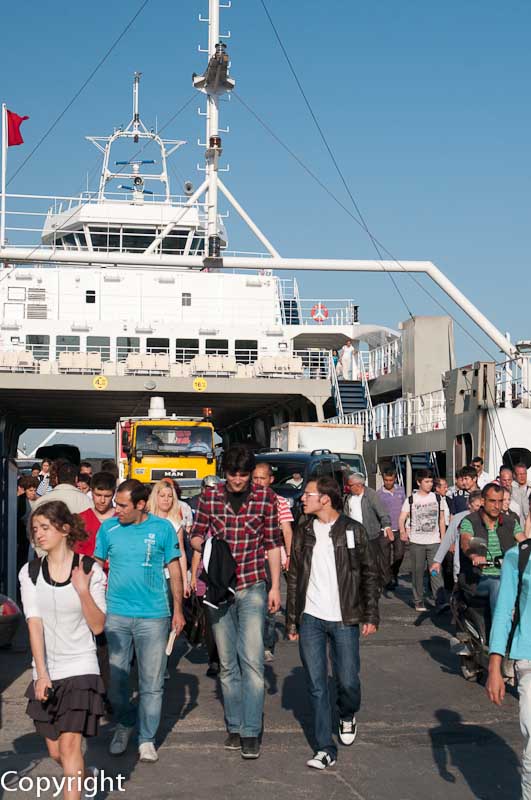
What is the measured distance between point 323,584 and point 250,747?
3.72ft

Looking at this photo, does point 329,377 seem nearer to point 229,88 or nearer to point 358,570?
point 229,88

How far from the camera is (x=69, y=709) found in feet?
17.1

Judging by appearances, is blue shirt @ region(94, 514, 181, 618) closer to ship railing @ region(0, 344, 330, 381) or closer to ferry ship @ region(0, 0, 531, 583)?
ferry ship @ region(0, 0, 531, 583)

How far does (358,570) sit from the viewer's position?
277 inches

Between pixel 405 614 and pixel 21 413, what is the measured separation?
42401mm

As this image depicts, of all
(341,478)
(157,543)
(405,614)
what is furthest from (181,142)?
(157,543)

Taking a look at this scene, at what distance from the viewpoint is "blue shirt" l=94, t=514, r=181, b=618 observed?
6918 mm

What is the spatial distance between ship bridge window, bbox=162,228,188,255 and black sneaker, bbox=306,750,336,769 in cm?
4554

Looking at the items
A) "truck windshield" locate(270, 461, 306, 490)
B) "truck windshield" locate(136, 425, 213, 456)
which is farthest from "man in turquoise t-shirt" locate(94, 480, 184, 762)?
"truck windshield" locate(136, 425, 213, 456)

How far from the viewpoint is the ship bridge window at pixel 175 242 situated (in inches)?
2008

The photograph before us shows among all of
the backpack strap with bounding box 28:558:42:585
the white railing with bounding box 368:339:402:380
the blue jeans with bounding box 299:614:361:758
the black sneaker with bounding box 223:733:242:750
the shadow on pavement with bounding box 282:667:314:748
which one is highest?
the white railing with bounding box 368:339:402:380

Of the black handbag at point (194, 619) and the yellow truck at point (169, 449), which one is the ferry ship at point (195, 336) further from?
the black handbag at point (194, 619)

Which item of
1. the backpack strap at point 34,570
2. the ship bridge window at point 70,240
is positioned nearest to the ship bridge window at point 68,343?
the ship bridge window at point 70,240

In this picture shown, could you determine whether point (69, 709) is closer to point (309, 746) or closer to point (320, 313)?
point (309, 746)
